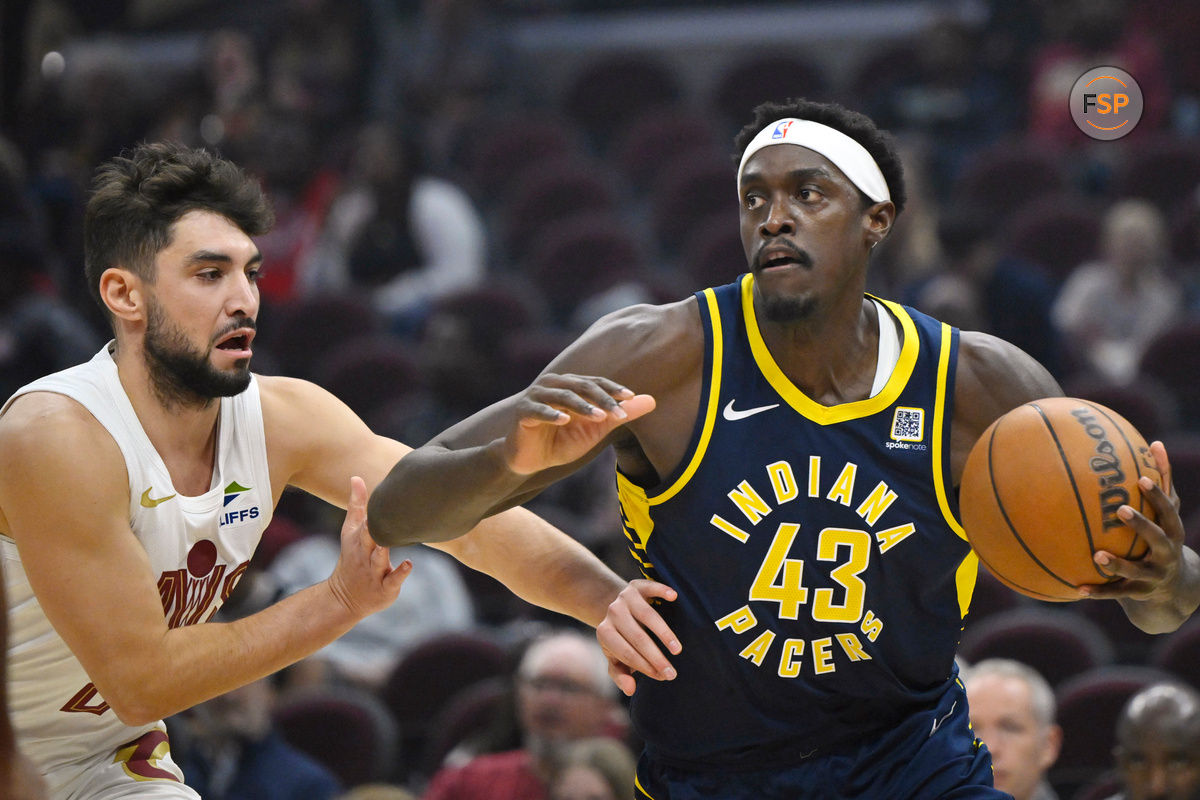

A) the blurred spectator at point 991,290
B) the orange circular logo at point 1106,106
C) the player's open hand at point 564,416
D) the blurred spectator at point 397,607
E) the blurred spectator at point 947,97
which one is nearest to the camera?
the player's open hand at point 564,416

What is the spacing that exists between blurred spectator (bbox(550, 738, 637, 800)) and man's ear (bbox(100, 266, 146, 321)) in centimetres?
247

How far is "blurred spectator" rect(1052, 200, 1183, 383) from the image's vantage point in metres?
9.40

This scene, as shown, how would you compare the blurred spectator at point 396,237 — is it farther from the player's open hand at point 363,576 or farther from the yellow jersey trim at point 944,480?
the yellow jersey trim at point 944,480

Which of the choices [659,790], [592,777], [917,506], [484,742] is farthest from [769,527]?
[484,742]

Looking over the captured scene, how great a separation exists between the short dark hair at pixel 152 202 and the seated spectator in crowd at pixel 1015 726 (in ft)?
9.97

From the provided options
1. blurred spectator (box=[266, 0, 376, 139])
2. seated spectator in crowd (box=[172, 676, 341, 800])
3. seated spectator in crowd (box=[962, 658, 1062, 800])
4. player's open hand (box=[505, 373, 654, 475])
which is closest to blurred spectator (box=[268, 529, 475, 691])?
seated spectator in crowd (box=[172, 676, 341, 800])

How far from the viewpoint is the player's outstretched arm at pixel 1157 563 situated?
338 centimetres

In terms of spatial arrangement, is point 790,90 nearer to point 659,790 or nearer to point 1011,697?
point 1011,697

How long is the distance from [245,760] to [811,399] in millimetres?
3407

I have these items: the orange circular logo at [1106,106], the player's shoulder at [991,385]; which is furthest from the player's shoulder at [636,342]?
the orange circular logo at [1106,106]

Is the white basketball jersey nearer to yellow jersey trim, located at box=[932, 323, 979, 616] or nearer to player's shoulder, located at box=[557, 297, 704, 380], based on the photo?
player's shoulder, located at box=[557, 297, 704, 380]

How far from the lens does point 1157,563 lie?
3406 mm

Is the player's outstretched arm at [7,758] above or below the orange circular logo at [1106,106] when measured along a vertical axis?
below

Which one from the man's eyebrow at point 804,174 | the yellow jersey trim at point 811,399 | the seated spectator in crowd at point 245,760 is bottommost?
the seated spectator in crowd at point 245,760
